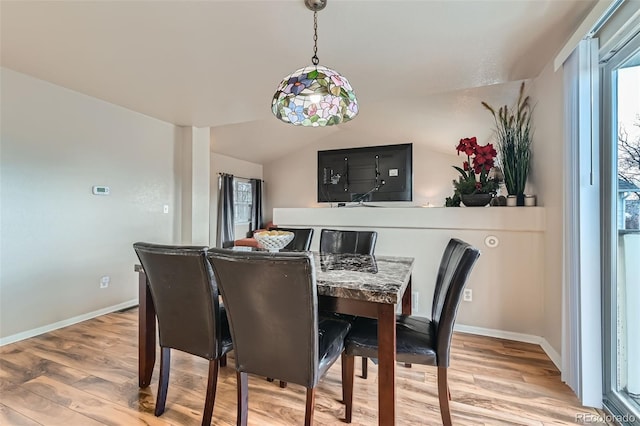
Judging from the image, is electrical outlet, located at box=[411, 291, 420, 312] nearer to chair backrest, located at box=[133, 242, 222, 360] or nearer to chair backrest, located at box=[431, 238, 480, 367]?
chair backrest, located at box=[431, 238, 480, 367]

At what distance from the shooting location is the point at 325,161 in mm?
5945

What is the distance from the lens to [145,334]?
1836mm

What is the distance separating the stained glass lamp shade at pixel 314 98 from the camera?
1467 mm

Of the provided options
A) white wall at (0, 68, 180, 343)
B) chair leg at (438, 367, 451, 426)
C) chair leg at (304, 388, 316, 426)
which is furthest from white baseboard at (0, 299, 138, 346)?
chair leg at (438, 367, 451, 426)

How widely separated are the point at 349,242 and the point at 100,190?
270cm

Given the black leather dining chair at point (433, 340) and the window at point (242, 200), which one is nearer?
the black leather dining chair at point (433, 340)

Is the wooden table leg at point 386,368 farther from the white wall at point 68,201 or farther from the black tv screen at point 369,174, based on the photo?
the black tv screen at point 369,174

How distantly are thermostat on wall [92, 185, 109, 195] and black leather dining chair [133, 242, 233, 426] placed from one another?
2180mm

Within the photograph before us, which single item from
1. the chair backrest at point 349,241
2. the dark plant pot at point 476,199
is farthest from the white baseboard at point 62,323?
the dark plant pot at point 476,199

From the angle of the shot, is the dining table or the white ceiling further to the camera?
the white ceiling

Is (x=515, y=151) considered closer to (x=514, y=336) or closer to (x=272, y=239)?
(x=514, y=336)

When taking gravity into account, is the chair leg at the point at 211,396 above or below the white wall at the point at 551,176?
below

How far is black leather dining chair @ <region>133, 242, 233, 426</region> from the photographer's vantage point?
1399 millimetres

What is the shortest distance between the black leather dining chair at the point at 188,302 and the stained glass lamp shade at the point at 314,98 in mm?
840
